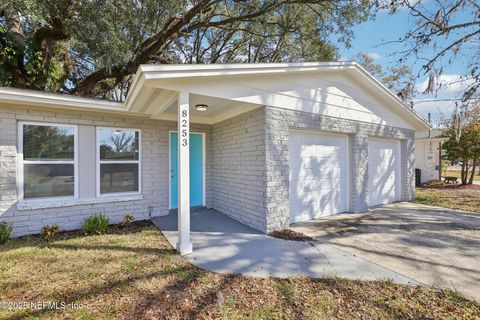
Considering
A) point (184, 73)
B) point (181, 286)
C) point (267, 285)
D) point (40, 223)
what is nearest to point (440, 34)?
point (184, 73)

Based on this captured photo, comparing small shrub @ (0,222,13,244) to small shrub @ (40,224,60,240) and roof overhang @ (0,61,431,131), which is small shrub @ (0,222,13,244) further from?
roof overhang @ (0,61,431,131)

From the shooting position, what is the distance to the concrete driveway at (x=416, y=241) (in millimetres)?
3191

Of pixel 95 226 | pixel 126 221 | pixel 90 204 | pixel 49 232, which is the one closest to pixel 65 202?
pixel 90 204

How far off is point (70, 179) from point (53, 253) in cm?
191

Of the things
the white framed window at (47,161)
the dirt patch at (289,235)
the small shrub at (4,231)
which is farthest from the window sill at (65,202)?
the dirt patch at (289,235)

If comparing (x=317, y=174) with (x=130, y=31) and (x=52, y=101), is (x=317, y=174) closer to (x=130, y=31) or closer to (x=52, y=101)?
(x=52, y=101)

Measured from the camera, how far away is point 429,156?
1512 cm

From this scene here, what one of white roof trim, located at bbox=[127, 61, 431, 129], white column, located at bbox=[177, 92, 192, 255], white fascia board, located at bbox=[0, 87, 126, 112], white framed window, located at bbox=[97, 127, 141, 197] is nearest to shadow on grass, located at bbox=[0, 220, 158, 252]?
white framed window, located at bbox=[97, 127, 141, 197]

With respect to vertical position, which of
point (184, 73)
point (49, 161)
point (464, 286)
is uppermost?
point (184, 73)

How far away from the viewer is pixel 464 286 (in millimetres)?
2893

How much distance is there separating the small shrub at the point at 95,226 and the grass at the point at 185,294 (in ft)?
4.13

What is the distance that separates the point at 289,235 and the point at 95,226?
4082 mm

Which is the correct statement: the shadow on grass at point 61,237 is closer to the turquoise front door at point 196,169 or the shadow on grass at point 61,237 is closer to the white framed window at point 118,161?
the white framed window at point 118,161

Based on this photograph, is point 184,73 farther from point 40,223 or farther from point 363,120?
point 363,120
